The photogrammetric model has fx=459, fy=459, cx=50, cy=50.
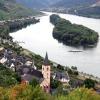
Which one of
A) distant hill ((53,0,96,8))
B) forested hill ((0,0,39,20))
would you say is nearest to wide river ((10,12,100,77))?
forested hill ((0,0,39,20))

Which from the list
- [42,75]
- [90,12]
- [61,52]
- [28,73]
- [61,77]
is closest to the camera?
[42,75]

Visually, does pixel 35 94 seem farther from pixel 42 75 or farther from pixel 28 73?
pixel 28 73

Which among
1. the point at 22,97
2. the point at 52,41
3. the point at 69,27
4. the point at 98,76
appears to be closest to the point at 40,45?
the point at 52,41

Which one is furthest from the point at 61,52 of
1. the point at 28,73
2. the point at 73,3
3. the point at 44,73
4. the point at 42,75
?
the point at 73,3

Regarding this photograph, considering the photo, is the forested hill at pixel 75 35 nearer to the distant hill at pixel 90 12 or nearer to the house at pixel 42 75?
the house at pixel 42 75

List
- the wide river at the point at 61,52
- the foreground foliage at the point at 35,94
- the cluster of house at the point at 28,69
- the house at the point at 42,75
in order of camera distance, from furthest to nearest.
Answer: the wide river at the point at 61,52 < the cluster of house at the point at 28,69 < the house at the point at 42,75 < the foreground foliage at the point at 35,94

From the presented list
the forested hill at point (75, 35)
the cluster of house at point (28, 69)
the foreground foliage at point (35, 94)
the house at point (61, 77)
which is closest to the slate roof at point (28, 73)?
the cluster of house at point (28, 69)

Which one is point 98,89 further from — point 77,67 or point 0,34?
point 0,34

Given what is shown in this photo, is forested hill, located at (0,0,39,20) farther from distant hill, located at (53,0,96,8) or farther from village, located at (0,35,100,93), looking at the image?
village, located at (0,35,100,93)

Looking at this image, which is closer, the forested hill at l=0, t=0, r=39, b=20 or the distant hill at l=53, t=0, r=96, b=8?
the forested hill at l=0, t=0, r=39, b=20
